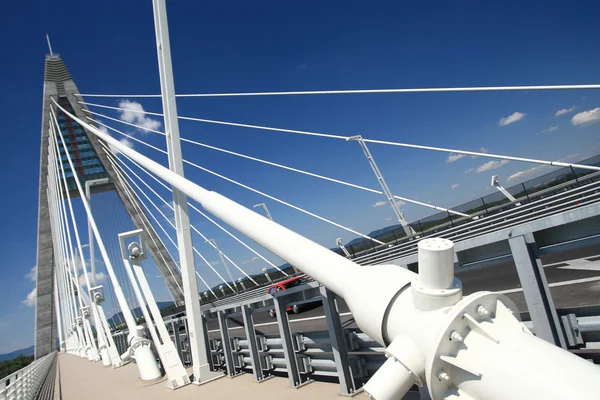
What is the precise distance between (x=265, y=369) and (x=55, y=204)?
25.4m

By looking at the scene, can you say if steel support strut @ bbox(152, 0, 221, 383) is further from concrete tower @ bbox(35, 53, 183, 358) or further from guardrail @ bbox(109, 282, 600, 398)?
concrete tower @ bbox(35, 53, 183, 358)

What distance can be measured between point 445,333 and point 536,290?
1518mm

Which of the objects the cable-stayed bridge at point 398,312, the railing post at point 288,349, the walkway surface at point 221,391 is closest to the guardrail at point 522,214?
the cable-stayed bridge at point 398,312

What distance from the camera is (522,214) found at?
8.62 m

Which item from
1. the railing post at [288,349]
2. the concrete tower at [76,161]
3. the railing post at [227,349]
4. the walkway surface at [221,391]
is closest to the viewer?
the walkway surface at [221,391]

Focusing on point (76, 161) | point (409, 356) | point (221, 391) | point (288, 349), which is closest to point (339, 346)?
point (288, 349)

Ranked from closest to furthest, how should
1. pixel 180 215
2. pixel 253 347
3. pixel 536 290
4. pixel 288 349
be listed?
pixel 536 290, pixel 288 349, pixel 253 347, pixel 180 215

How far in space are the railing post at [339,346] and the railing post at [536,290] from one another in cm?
219

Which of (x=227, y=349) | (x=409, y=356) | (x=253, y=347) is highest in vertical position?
(x=409, y=356)

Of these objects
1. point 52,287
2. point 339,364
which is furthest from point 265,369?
point 52,287

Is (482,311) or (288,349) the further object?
(288,349)

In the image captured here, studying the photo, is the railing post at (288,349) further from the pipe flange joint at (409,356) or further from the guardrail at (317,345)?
the pipe flange joint at (409,356)

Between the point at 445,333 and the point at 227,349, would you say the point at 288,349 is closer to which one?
the point at 227,349

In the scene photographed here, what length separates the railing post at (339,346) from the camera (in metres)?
4.72
